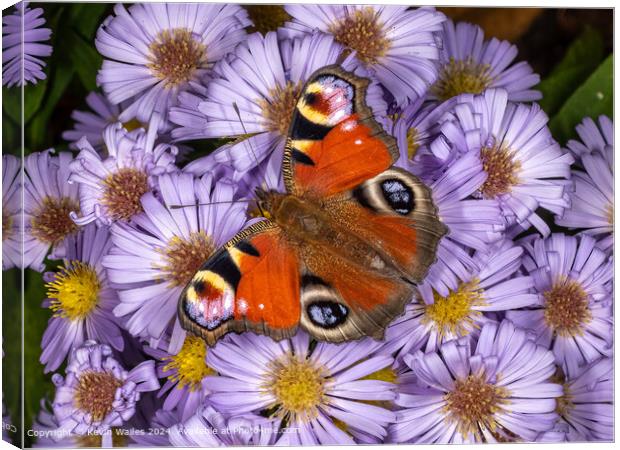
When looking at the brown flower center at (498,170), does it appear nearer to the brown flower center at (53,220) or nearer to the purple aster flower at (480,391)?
the purple aster flower at (480,391)

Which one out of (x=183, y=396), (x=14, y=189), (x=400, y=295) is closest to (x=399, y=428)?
(x=400, y=295)

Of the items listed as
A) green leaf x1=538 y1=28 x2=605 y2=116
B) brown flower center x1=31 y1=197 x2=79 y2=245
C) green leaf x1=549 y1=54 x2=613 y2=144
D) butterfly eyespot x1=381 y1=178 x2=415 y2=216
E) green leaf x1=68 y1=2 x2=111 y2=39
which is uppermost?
green leaf x1=68 y1=2 x2=111 y2=39

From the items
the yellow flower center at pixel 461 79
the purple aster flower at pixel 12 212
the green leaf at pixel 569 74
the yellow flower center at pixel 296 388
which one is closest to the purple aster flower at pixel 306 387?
the yellow flower center at pixel 296 388

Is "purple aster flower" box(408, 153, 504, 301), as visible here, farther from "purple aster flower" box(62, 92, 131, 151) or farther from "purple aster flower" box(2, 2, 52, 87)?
"purple aster flower" box(2, 2, 52, 87)

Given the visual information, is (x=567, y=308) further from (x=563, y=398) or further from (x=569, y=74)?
(x=569, y=74)

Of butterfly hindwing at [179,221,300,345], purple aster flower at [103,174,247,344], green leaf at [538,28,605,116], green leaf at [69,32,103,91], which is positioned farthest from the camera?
green leaf at [538,28,605,116]

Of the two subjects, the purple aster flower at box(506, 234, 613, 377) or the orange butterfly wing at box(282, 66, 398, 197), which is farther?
the purple aster flower at box(506, 234, 613, 377)

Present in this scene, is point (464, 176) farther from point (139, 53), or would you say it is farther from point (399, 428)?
point (139, 53)

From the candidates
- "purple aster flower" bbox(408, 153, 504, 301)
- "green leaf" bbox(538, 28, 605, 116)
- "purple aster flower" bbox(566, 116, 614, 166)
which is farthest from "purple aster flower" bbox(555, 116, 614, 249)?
"purple aster flower" bbox(408, 153, 504, 301)
